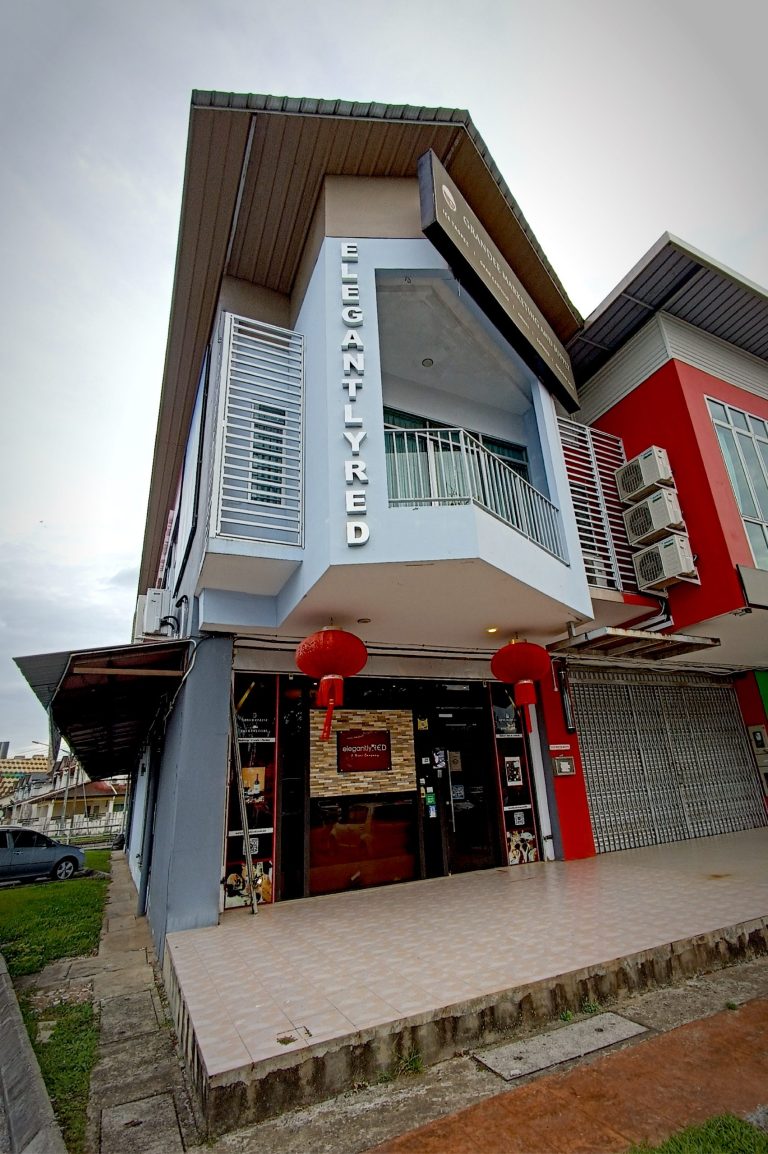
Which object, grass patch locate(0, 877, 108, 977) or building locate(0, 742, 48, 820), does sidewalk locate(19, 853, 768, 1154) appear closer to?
grass patch locate(0, 877, 108, 977)

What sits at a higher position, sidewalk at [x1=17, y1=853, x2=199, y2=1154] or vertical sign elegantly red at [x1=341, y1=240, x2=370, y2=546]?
vertical sign elegantly red at [x1=341, y1=240, x2=370, y2=546]

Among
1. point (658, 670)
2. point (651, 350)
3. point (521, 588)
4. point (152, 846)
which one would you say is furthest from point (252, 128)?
point (658, 670)

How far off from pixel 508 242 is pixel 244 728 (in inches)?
299

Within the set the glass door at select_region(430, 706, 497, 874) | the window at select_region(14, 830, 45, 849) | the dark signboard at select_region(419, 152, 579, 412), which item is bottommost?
the window at select_region(14, 830, 45, 849)

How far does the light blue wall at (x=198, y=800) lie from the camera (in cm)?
548

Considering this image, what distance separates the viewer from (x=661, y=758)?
32.6ft

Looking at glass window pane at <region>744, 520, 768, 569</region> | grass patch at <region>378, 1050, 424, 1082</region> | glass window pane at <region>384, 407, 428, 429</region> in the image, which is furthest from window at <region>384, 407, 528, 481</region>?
grass patch at <region>378, 1050, 424, 1082</region>

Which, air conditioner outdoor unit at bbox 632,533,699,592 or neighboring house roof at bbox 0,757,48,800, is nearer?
air conditioner outdoor unit at bbox 632,533,699,592

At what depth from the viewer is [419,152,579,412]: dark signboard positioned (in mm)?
5809

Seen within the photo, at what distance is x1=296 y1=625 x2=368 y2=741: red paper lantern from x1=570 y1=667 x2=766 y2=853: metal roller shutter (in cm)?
531

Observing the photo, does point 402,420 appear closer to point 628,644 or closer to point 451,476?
point 451,476

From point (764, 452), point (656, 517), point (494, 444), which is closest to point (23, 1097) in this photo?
point (494, 444)

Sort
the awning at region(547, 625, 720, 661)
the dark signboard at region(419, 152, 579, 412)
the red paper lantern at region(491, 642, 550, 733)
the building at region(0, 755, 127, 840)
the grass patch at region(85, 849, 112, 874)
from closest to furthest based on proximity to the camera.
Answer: the dark signboard at region(419, 152, 579, 412) → the red paper lantern at region(491, 642, 550, 733) → the awning at region(547, 625, 720, 661) → the grass patch at region(85, 849, 112, 874) → the building at region(0, 755, 127, 840)

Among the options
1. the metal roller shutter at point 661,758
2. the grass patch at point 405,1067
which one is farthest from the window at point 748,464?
the grass patch at point 405,1067
